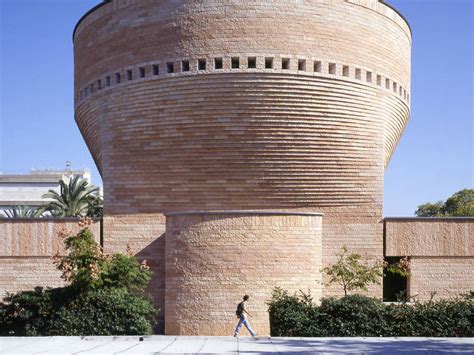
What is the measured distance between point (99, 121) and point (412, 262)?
11.3m

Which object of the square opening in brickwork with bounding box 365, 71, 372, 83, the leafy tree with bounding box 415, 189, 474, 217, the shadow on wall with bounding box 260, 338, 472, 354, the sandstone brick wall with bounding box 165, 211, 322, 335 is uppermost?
the square opening in brickwork with bounding box 365, 71, 372, 83

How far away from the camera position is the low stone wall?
757 inches

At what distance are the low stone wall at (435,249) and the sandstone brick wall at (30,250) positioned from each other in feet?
31.2

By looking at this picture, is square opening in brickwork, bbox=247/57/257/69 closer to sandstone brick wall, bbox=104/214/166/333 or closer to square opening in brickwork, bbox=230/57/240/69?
square opening in brickwork, bbox=230/57/240/69

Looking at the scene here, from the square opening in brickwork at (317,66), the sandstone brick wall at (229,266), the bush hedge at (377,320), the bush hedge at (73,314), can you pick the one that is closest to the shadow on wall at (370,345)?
the bush hedge at (377,320)

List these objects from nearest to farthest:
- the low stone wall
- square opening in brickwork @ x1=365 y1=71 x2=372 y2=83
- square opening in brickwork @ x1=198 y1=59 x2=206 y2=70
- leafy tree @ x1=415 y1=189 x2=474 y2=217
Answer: square opening in brickwork @ x1=198 y1=59 x2=206 y2=70
the low stone wall
square opening in brickwork @ x1=365 y1=71 x2=372 y2=83
leafy tree @ x1=415 y1=189 x2=474 y2=217

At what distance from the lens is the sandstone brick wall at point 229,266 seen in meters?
16.2

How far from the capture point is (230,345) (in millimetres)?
10953

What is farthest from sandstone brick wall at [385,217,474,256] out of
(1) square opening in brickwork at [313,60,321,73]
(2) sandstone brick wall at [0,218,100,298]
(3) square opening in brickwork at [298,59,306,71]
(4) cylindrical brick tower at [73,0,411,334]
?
(2) sandstone brick wall at [0,218,100,298]

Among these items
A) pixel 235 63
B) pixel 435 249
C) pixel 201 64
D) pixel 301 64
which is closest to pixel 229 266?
pixel 235 63

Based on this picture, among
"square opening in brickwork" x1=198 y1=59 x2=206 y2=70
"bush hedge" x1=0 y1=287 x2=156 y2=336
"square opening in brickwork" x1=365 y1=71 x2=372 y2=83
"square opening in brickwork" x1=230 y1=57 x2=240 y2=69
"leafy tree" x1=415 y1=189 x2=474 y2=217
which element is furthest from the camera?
"leafy tree" x1=415 y1=189 x2=474 y2=217

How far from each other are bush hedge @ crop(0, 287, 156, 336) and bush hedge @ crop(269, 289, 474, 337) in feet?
10.8

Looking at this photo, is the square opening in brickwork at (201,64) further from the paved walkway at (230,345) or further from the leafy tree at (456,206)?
the leafy tree at (456,206)

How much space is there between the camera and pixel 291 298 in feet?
44.0
